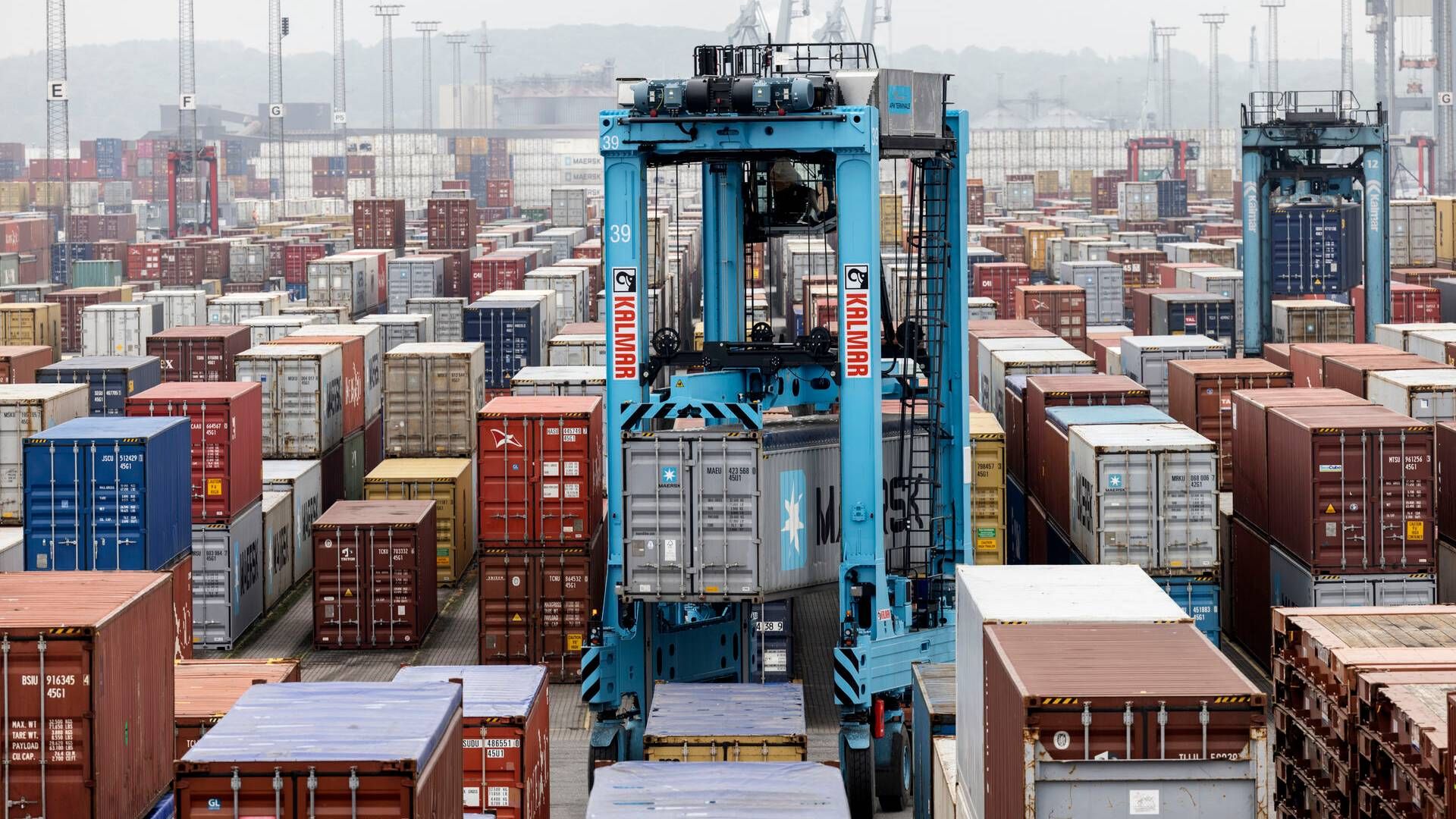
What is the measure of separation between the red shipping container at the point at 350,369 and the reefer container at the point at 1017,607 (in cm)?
2875

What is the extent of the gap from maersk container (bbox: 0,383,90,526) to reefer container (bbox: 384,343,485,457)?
7.37 m

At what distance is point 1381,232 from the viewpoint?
4644cm

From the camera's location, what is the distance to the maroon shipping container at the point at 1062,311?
198 feet

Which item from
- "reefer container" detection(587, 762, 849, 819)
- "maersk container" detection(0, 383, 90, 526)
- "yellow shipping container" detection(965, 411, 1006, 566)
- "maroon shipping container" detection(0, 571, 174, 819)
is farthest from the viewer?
"maersk container" detection(0, 383, 90, 526)

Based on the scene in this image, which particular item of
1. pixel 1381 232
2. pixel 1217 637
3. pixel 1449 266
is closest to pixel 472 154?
pixel 1449 266

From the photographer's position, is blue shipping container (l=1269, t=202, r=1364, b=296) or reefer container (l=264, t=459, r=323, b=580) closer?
reefer container (l=264, t=459, r=323, b=580)

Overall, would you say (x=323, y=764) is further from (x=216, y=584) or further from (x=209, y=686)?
(x=216, y=584)

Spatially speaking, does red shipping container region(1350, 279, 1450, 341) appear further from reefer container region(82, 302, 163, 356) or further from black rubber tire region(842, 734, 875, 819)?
reefer container region(82, 302, 163, 356)

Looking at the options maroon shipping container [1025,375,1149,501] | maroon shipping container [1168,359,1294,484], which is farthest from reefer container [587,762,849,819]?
maroon shipping container [1168,359,1294,484]

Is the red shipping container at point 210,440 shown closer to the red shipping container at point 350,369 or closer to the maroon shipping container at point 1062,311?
the red shipping container at point 350,369

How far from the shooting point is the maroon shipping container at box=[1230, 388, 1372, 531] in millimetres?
29484

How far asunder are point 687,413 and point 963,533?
513cm

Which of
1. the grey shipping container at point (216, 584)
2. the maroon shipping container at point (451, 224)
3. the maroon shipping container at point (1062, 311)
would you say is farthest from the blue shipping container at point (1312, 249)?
the maroon shipping container at point (451, 224)

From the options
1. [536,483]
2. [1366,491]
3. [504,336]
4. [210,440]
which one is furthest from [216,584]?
[504,336]
